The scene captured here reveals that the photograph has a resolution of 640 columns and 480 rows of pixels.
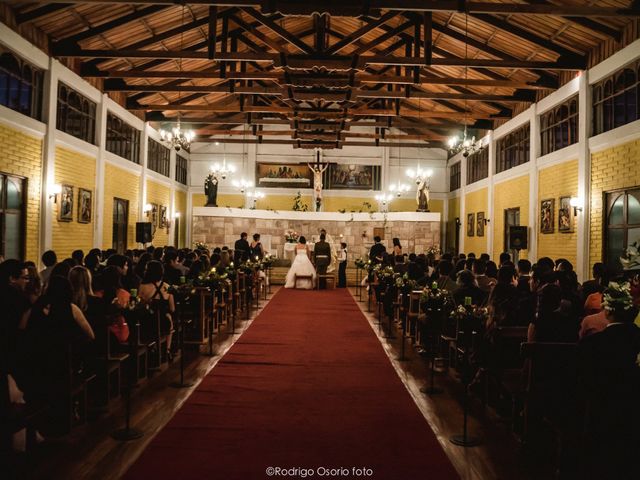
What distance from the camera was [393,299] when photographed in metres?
10.1

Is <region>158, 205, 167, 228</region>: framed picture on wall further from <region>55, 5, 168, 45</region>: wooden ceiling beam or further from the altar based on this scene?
<region>55, 5, 168, 45</region>: wooden ceiling beam

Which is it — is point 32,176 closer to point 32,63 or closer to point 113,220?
point 32,63

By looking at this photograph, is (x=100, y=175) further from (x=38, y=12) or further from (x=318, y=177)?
(x=318, y=177)

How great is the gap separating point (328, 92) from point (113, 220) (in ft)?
23.9

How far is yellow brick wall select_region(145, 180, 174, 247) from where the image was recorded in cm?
1830

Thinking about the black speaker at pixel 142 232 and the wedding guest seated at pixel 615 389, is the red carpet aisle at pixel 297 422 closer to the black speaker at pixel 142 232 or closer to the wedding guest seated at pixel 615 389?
the wedding guest seated at pixel 615 389

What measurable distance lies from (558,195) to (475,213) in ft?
22.8

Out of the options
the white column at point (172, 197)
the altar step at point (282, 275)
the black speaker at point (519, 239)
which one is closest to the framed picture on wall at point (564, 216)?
the black speaker at point (519, 239)

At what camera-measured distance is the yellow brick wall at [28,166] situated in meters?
9.37

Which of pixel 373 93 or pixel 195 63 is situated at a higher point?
pixel 195 63

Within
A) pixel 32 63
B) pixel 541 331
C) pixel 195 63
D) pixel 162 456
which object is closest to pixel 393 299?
pixel 541 331

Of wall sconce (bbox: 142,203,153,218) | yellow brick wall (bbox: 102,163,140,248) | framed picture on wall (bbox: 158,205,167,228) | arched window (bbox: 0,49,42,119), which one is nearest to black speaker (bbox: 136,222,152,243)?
yellow brick wall (bbox: 102,163,140,248)

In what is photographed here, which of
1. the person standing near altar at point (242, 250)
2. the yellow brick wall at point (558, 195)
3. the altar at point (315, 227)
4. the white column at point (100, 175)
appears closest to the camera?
the yellow brick wall at point (558, 195)

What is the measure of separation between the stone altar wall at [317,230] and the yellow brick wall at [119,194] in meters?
3.42
